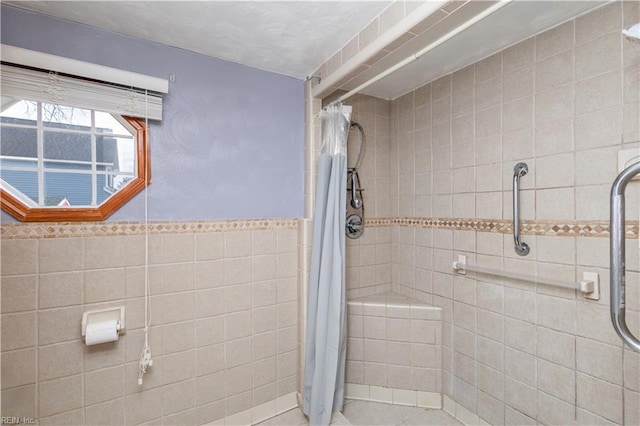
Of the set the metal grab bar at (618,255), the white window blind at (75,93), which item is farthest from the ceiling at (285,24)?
the metal grab bar at (618,255)

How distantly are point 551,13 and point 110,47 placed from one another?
209cm

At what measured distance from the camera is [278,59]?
1695 mm

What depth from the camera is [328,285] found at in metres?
1.73

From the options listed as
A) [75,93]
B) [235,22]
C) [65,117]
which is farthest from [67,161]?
[235,22]

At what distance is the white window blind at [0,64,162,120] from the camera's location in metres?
1.23

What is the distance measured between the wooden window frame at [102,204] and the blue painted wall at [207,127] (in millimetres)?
36

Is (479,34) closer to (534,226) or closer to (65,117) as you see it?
(534,226)

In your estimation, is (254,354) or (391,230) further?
(391,230)

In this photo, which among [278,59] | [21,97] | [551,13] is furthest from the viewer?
[278,59]

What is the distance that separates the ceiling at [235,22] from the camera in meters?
1.26

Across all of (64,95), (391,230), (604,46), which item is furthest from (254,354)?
(604,46)

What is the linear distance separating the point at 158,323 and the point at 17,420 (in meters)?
0.61

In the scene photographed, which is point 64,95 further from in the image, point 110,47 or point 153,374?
point 153,374

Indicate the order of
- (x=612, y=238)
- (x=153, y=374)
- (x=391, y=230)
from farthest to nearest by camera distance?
(x=391, y=230), (x=153, y=374), (x=612, y=238)
